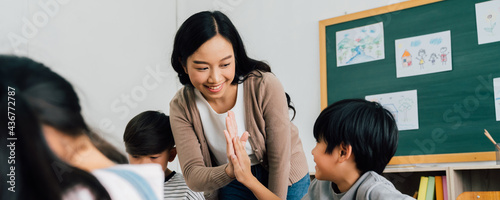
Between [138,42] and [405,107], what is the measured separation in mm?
1910


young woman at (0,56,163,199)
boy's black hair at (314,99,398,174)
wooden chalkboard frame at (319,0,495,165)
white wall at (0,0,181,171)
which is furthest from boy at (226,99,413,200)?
white wall at (0,0,181,171)

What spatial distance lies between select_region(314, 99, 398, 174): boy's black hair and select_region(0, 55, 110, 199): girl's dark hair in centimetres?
104

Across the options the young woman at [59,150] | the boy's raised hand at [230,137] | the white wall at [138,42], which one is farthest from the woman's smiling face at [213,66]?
the white wall at [138,42]

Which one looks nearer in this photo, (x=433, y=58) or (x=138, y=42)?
(x=433, y=58)

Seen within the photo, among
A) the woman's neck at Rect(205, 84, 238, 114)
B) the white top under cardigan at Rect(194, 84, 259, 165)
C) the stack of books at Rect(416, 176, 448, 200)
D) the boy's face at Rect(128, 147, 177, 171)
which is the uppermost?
the woman's neck at Rect(205, 84, 238, 114)

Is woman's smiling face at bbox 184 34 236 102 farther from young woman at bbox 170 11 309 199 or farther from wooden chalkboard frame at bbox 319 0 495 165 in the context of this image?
wooden chalkboard frame at bbox 319 0 495 165

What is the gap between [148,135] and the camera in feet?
6.36

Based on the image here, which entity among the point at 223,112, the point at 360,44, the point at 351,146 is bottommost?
the point at 351,146

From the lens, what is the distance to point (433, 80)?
8.63 ft

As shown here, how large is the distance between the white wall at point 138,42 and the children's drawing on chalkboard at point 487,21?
53 centimetres

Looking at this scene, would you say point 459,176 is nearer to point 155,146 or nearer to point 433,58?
point 433,58

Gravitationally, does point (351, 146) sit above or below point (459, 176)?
above

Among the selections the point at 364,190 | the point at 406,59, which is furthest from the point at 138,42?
the point at 364,190

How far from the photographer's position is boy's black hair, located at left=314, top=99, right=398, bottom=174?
1335mm
